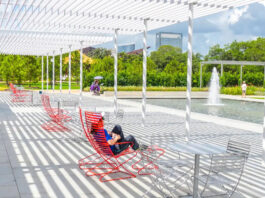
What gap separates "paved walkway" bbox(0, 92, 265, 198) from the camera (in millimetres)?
4457

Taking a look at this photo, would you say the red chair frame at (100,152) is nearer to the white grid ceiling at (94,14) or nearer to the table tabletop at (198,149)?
the table tabletop at (198,149)

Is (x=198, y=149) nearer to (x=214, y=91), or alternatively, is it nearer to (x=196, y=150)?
(x=196, y=150)

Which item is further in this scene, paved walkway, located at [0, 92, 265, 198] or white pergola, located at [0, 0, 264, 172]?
white pergola, located at [0, 0, 264, 172]

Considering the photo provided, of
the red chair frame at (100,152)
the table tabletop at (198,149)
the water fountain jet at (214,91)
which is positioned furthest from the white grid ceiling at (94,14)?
the water fountain jet at (214,91)

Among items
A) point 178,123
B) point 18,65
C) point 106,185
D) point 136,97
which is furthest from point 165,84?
point 106,185

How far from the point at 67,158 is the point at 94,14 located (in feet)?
15.4

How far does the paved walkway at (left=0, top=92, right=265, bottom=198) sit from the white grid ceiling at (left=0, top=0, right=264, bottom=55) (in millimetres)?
3046

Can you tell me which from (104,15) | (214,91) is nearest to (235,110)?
(104,15)

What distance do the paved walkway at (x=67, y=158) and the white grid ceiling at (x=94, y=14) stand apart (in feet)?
9.99

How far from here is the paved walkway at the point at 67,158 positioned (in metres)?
4.46

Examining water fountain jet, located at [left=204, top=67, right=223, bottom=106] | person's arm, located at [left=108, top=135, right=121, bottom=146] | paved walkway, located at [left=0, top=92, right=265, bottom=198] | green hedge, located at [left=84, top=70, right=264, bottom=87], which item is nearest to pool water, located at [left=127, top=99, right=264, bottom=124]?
paved walkway, located at [left=0, top=92, right=265, bottom=198]

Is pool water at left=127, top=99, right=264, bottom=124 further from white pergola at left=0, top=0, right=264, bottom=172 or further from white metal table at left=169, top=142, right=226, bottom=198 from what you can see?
white metal table at left=169, top=142, right=226, bottom=198

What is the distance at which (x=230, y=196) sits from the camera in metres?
4.07

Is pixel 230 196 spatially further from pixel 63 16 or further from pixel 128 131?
pixel 63 16
